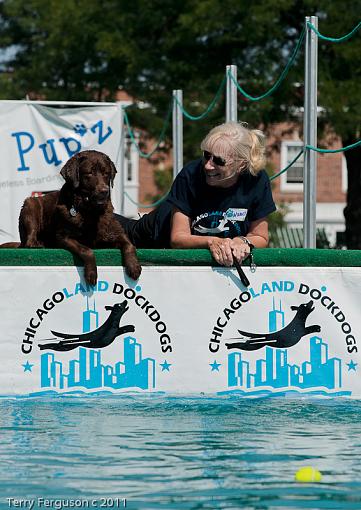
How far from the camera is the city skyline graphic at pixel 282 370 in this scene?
21.6ft

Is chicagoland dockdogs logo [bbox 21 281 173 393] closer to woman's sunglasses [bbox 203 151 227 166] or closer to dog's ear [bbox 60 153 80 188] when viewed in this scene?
dog's ear [bbox 60 153 80 188]

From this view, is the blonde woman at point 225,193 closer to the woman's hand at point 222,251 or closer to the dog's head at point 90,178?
the woman's hand at point 222,251

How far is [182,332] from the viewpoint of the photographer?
6.56 metres

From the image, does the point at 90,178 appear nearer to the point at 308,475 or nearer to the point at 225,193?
the point at 225,193

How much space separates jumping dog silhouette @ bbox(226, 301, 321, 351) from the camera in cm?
657

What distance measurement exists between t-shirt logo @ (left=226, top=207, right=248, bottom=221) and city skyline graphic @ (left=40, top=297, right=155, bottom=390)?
1.03 meters

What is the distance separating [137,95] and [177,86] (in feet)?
5.82

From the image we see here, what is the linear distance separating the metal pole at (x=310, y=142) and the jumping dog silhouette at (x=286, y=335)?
2.21m

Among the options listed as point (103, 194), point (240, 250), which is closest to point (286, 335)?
point (240, 250)

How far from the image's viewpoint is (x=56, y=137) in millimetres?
13844

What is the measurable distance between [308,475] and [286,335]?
222 cm

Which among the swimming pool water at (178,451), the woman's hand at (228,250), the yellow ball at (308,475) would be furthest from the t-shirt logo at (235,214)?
the yellow ball at (308,475)

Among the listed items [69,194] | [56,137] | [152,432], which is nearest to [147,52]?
[56,137]

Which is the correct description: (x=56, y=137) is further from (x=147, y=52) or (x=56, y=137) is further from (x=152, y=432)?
(x=147, y=52)
